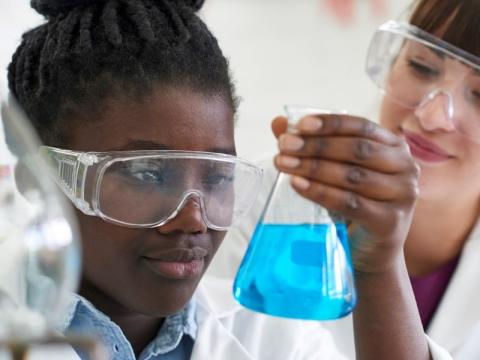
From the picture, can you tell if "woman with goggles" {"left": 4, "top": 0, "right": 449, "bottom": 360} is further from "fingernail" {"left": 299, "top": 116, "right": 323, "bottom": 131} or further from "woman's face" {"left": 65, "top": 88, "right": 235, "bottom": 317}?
"fingernail" {"left": 299, "top": 116, "right": 323, "bottom": 131}

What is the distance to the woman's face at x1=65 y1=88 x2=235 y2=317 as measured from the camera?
812mm

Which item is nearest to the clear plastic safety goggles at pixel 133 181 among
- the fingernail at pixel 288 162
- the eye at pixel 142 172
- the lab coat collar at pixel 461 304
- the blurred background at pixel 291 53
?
the eye at pixel 142 172

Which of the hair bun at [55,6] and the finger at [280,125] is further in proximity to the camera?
the hair bun at [55,6]

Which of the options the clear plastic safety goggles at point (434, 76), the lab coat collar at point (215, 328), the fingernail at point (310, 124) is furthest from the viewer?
the clear plastic safety goggles at point (434, 76)

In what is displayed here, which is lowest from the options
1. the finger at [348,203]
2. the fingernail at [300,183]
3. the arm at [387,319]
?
the arm at [387,319]

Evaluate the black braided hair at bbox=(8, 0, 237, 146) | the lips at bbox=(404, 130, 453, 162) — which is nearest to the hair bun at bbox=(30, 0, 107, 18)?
the black braided hair at bbox=(8, 0, 237, 146)

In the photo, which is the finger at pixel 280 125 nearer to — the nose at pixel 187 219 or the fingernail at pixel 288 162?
the fingernail at pixel 288 162

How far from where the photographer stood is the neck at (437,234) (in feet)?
4.59

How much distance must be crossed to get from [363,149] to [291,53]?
1.48 m

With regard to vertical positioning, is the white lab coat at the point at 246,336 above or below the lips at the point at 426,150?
below

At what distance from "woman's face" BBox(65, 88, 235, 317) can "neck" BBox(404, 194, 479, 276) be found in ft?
2.20

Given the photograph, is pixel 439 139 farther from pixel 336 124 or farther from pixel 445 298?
pixel 336 124

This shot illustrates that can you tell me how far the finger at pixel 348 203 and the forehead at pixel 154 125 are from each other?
0.93 feet

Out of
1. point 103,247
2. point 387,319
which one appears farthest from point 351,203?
point 103,247
